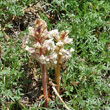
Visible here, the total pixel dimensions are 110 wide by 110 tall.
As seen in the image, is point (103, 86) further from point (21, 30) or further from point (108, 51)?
point (21, 30)

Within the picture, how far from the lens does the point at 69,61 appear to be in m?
3.50

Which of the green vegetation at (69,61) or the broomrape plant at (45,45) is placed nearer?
the broomrape plant at (45,45)

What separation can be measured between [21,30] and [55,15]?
71 centimetres


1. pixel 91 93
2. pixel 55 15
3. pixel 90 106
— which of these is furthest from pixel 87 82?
pixel 55 15

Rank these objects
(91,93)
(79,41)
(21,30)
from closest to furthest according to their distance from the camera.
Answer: (91,93), (79,41), (21,30)

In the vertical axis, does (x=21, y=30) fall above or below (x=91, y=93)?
above

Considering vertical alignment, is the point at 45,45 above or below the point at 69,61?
above

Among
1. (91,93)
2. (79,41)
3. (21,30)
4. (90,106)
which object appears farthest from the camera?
(21,30)

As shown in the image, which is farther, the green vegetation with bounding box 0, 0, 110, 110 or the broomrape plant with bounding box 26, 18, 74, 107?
the green vegetation with bounding box 0, 0, 110, 110

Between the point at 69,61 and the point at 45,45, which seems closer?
the point at 45,45

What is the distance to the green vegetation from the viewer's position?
3258 mm

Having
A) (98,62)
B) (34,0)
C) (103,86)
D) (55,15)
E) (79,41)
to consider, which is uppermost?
(34,0)

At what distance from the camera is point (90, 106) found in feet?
10.5

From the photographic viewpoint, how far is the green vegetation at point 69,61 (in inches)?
128
